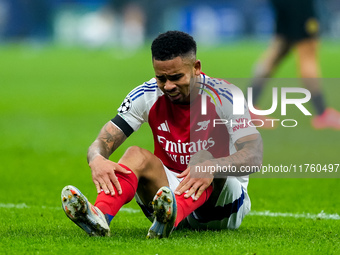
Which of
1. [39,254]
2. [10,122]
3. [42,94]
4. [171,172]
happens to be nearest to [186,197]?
[171,172]

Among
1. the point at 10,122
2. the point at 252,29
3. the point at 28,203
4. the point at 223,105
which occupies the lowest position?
the point at 252,29

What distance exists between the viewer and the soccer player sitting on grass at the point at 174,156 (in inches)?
191

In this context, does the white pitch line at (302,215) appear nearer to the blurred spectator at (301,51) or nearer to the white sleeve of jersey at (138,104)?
the white sleeve of jersey at (138,104)

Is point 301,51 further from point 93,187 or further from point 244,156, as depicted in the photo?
point 244,156

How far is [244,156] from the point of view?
16.4ft

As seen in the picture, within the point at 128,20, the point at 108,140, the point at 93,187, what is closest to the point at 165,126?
the point at 108,140

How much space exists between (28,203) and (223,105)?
2.28m

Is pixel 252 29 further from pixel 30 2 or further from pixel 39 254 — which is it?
pixel 39 254

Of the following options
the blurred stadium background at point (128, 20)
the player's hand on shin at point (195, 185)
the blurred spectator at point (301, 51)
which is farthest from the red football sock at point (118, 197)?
the blurred stadium background at point (128, 20)

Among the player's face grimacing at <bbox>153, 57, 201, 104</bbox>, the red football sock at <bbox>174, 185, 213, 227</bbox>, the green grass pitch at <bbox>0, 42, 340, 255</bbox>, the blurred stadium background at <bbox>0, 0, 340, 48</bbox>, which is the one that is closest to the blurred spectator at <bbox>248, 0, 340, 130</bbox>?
the green grass pitch at <bbox>0, 42, 340, 255</bbox>

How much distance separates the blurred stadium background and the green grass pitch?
63.8ft

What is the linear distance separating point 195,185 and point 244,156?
15.0 inches

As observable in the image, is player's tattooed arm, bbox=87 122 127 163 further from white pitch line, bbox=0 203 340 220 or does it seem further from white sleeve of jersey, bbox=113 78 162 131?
white pitch line, bbox=0 203 340 220

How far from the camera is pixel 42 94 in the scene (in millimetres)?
17641
